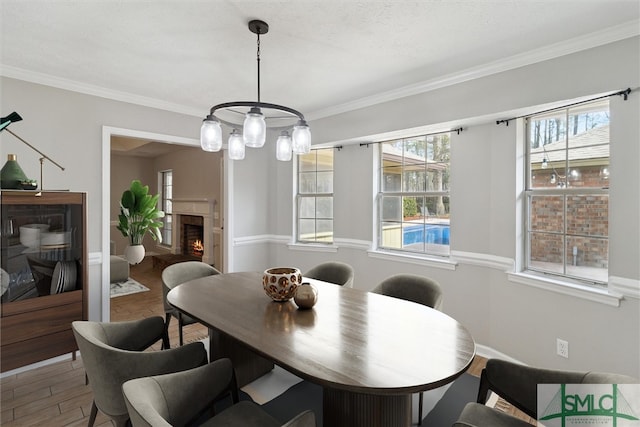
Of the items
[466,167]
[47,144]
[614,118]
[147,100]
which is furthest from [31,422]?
[614,118]

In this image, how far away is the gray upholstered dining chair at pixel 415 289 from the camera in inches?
88.4

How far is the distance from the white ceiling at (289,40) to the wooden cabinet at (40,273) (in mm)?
1152

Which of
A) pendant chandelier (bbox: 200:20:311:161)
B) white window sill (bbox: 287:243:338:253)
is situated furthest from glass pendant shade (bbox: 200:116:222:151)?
white window sill (bbox: 287:243:338:253)

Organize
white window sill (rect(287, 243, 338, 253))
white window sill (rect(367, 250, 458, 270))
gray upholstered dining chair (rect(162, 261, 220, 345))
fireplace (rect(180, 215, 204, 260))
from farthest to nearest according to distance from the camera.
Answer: fireplace (rect(180, 215, 204, 260)) < white window sill (rect(287, 243, 338, 253)) < white window sill (rect(367, 250, 458, 270)) < gray upholstered dining chair (rect(162, 261, 220, 345))

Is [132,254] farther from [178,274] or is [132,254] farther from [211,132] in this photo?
[211,132]

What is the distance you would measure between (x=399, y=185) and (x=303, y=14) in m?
2.18

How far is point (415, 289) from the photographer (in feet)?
7.81

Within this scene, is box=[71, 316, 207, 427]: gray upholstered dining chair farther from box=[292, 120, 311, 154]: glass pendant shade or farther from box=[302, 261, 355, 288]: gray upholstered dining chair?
box=[302, 261, 355, 288]: gray upholstered dining chair

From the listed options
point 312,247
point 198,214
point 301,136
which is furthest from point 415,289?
point 198,214

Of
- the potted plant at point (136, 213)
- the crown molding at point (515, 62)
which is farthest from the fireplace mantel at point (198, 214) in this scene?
the crown molding at point (515, 62)

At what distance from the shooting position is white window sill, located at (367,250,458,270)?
3.14 meters

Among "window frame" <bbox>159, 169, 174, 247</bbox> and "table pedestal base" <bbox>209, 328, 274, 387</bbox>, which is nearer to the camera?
"table pedestal base" <bbox>209, 328, 274, 387</bbox>

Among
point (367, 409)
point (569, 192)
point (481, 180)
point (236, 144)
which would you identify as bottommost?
point (367, 409)

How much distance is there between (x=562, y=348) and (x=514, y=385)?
1392mm
